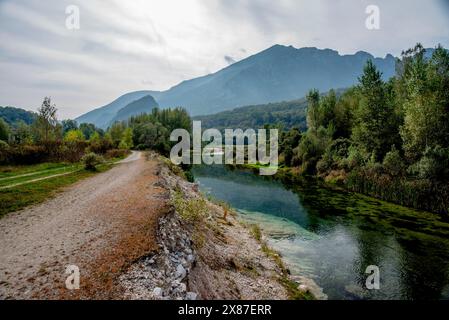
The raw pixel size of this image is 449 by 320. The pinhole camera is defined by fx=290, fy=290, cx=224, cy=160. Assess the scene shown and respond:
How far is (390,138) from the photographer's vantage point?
147 ft

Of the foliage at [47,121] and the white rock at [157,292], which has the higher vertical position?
the foliage at [47,121]

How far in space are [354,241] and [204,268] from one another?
1446 centimetres

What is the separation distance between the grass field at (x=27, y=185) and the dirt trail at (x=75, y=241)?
0.93 m

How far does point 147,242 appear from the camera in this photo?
11.7 m

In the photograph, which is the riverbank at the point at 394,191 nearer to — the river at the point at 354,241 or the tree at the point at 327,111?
the river at the point at 354,241

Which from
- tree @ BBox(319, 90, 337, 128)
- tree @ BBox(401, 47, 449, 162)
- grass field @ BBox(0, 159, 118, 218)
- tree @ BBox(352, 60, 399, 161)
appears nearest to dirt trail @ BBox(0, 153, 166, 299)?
grass field @ BBox(0, 159, 118, 218)

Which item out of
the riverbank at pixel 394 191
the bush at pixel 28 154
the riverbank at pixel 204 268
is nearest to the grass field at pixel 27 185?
the bush at pixel 28 154

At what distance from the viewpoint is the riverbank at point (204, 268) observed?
975cm

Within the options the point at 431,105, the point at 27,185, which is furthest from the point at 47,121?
the point at 431,105

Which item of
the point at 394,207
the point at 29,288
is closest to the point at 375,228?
the point at 394,207

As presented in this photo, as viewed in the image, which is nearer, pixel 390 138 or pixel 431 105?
pixel 431 105

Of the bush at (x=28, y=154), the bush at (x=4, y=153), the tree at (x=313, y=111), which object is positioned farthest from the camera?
the tree at (x=313, y=111)

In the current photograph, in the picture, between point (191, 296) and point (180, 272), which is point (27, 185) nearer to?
point (180, 272)
